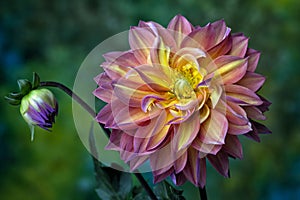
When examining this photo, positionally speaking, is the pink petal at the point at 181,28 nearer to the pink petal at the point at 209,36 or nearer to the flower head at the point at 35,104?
the pink petal at the point at 209,36

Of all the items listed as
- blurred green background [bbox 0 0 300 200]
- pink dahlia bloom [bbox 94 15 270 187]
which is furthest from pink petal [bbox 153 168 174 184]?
blurred green background [bbox 0 0 300 200]

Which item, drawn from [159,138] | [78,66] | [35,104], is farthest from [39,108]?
[78,66]

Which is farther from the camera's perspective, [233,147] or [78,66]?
[78,66]

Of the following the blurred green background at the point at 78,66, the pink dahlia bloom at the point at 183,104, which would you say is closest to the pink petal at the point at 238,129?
the pink dahlia bloom at the point at 183,104

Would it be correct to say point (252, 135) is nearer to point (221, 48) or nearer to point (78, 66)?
point (221, 48)

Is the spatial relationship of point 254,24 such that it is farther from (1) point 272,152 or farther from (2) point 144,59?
(2) point 144,59

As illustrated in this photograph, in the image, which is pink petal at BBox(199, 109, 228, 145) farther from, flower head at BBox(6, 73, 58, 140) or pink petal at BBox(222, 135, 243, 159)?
flower head at BBox(6, 73, 58, 140)

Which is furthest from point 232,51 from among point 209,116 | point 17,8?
point 17,8
